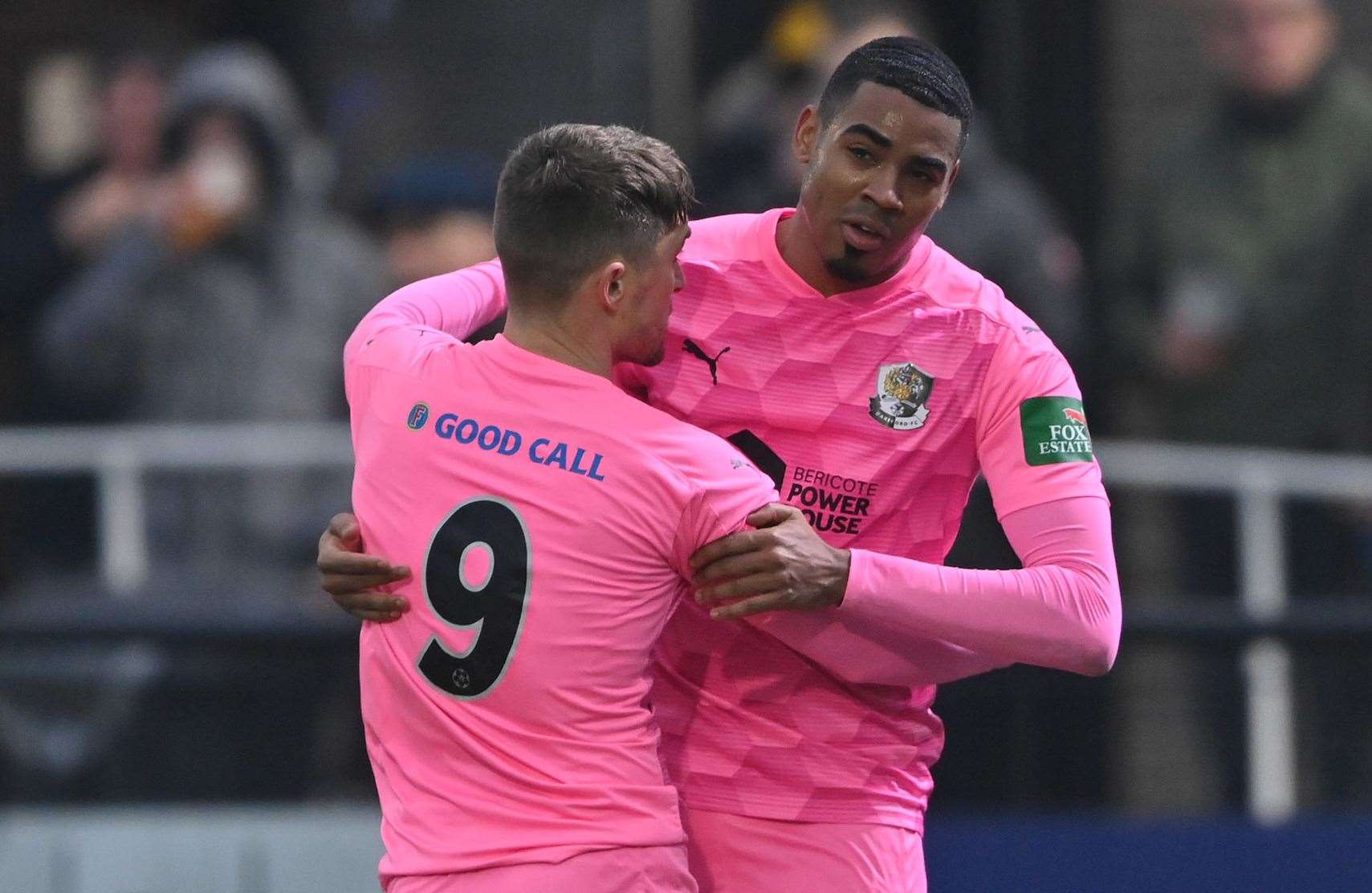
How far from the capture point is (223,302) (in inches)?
208

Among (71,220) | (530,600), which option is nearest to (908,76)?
(530,600)

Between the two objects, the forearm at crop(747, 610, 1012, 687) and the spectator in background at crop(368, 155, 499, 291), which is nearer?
the forearm at crop(747, 610, 1012, 687)

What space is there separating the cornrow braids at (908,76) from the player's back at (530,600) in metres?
0.51

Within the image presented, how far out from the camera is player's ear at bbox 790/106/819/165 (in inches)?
101

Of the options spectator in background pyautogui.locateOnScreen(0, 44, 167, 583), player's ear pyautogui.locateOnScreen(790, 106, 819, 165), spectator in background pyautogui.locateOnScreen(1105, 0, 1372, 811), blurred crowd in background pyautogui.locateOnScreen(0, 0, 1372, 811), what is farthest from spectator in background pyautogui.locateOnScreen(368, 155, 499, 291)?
player's ear pyautogui.locateOnScreen(790, 106, 819, 165)

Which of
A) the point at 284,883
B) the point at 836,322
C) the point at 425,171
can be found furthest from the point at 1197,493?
the point at 836,322

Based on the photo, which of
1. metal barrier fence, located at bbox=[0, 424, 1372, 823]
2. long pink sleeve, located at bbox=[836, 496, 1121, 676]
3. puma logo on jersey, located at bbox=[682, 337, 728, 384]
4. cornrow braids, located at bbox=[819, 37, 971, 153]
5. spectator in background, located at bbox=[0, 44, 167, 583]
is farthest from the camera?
spectator in background, located at bbox=[0, 44, 167, 583]

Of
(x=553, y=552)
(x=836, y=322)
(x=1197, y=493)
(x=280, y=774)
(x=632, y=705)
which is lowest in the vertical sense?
(x=280, y=774)

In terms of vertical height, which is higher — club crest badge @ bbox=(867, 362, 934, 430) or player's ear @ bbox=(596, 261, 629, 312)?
player's ear @ bbox=(596, 261, 629, 312)

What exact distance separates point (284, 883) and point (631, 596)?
2175mm

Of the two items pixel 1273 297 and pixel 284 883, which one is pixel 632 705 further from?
pixel 1273 297

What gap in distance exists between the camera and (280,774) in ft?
15.8

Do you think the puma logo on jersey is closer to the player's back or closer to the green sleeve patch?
the player's back

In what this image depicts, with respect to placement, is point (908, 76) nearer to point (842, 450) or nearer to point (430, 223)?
point (842, 450)
